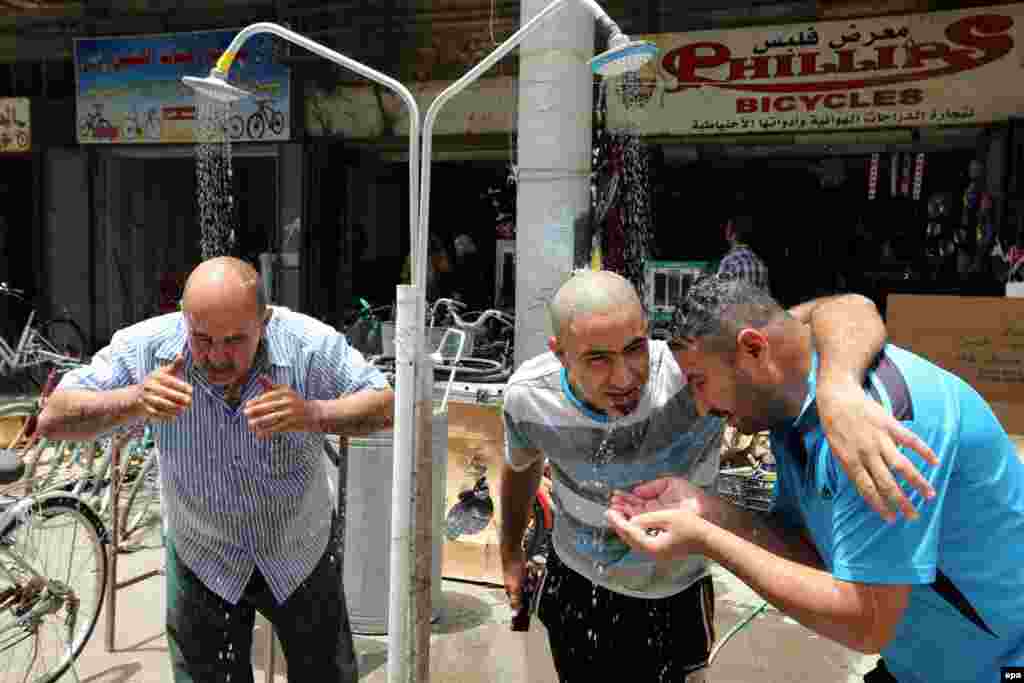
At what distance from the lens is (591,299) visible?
2023 millimetres

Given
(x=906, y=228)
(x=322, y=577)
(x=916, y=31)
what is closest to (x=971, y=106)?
(x=916, y=31)

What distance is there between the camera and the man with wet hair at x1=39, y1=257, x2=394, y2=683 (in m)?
2.47

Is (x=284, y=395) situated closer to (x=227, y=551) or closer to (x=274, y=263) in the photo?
(x=227, y=551)

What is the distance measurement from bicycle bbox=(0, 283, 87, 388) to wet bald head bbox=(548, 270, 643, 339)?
16.6 ft

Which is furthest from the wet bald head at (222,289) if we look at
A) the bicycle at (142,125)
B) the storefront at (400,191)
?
the bicycle at (142,125)

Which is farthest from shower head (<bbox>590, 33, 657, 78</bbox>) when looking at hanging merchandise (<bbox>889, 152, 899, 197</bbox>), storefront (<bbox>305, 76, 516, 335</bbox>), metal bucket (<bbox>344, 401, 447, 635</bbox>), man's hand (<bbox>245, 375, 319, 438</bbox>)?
hanging merchandise (<bbox>889, 152, 899, 197</bbox>)

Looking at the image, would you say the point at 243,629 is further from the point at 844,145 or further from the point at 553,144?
the point at 844,145

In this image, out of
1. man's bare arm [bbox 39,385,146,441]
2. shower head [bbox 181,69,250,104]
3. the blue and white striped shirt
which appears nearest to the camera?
man's bare arm [bbox 39,385,146,441]

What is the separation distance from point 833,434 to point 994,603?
1.43 feet

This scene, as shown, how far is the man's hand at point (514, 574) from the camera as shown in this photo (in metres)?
2.58

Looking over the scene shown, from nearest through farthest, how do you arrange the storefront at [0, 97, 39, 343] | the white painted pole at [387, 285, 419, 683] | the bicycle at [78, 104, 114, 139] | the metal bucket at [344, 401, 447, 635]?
the white painted pole at [387, 285, 419, 683] < the metal bucket at [344, 401, 447, 635] < the bicycle at [78, 104, 114, 139] < the storefront at [0, 97, 39, 343]

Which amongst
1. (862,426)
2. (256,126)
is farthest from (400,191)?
(862,426)

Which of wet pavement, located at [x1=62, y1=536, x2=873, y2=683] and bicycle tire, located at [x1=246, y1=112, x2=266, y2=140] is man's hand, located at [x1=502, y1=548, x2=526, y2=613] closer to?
wet pavement, located at [x1=62, y1=536, x2=873, y2=683]

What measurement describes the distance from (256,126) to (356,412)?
9626mm
